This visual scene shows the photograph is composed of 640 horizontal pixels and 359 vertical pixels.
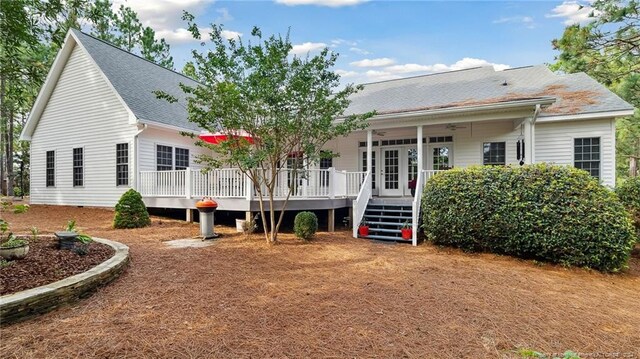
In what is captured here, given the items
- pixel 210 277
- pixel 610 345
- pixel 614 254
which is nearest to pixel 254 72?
pixel 210 277

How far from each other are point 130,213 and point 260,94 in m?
5.74

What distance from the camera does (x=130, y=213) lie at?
9.39 metres

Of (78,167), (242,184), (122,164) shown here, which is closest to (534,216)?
(242,184)

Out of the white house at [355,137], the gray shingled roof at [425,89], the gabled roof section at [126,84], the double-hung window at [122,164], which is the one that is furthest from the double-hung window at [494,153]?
the double-hung window at [122,164]

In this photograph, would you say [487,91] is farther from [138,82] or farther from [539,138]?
A: [138,82]

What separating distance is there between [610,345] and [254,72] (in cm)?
656

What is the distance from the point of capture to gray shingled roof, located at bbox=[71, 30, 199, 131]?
12.0m

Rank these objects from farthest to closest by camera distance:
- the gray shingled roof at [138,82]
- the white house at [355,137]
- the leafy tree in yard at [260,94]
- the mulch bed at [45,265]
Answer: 1. the gray shingled roof at [138,82]
2. the white house at [355,137]
3. the leafy tree in yard at [260,94]
4. the mulch bed at [45,265]

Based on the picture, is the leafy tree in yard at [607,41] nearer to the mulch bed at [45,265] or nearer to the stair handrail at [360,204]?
the stair handrail at [360,204]

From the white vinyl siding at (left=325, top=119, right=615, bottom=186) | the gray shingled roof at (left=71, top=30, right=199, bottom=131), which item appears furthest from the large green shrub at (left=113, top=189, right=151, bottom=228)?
the white vinyl siding at (left=325, top=119, right=615, bottom=186)

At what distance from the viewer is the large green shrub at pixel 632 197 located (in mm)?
7738

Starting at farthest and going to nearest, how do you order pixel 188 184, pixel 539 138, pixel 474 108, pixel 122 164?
pixel 122 164 → pixel 539 138 → pixel 188 184 → pixel 474 108

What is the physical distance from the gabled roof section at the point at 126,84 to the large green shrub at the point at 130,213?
3.13 m

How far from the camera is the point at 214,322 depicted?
133 inches
